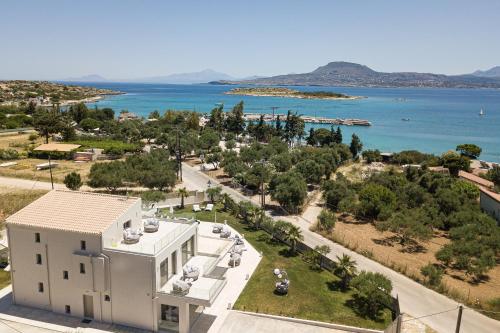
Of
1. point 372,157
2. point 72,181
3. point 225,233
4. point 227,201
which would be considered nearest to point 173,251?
point 225,233

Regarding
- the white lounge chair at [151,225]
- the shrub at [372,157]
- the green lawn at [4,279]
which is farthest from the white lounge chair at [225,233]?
the shrub at [372,157]

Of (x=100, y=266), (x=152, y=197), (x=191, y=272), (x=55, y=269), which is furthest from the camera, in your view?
(x=152, y=197)

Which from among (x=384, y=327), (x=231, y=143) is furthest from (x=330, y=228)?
(x=231, y=143)

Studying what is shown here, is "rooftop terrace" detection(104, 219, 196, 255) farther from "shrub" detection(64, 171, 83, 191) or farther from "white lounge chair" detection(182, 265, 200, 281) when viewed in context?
"shrub" detection(64, 171, 83, 191)

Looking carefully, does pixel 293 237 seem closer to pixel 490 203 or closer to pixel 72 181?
pixel 490 203

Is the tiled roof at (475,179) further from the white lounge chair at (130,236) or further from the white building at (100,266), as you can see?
the white lounge chair at (130,236)

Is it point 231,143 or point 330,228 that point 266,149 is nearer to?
point 231,143

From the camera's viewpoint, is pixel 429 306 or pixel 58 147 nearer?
pixel 429 306
